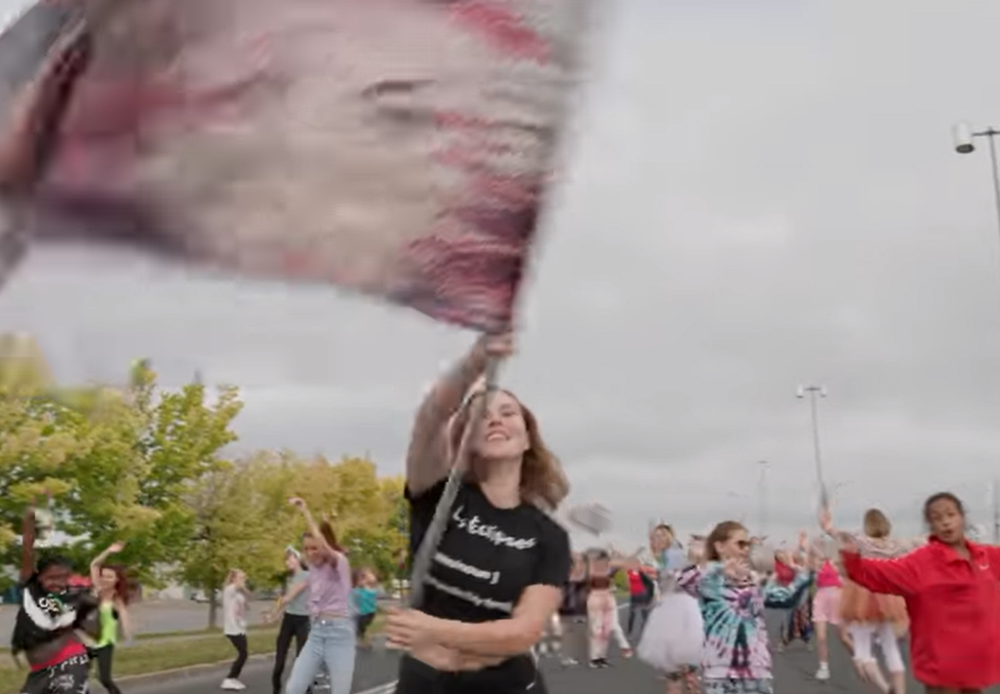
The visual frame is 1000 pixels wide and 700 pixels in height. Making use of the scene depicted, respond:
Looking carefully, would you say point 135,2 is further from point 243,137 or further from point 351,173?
point 351,173

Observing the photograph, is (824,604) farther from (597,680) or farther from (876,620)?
(876,620)

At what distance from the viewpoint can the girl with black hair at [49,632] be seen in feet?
24.4

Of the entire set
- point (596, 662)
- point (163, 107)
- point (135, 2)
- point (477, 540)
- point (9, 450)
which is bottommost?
point (596, 662)

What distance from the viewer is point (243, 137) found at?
8.73 feet

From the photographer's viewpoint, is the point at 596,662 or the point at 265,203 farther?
the point at 596,662

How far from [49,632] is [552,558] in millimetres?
4962

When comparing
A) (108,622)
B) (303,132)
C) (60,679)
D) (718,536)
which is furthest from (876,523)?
(108,622)

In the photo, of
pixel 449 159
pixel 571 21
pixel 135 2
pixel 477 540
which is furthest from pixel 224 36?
pixel 477 540

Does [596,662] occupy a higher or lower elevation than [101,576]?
lower

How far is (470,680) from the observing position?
3.36 metres

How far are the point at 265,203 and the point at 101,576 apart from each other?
11801mm

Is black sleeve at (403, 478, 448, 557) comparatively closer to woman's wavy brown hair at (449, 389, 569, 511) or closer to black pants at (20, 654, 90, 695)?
woman's wavy brown hair at (449, 389, 569, 511)

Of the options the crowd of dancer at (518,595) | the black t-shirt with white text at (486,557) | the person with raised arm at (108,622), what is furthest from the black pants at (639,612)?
the black t-shirt with white text at (486,557)

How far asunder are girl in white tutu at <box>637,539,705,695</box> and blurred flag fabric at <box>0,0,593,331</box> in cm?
734
